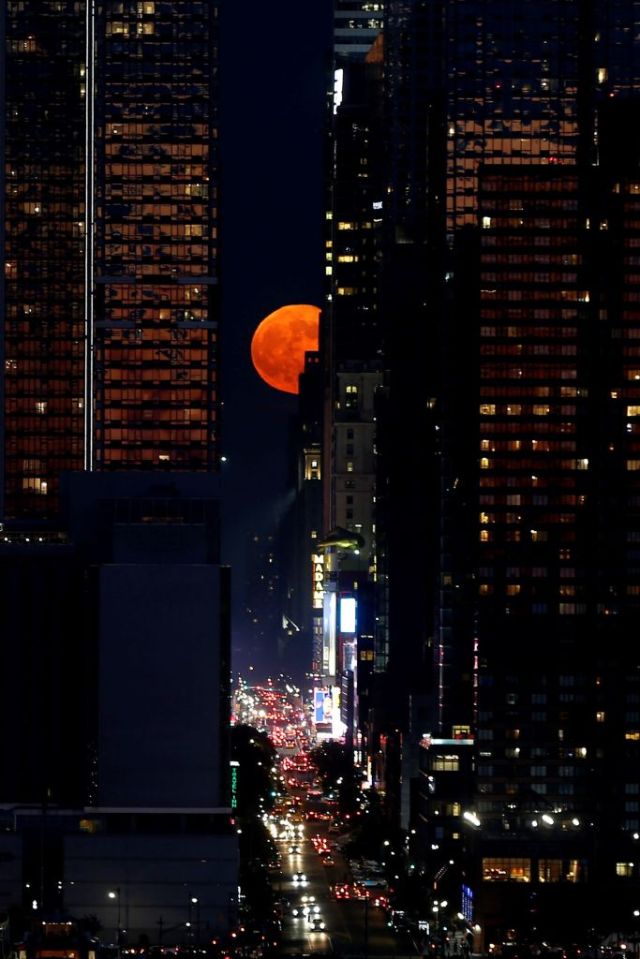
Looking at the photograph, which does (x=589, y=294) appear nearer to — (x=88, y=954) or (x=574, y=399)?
(x=574, y=399)

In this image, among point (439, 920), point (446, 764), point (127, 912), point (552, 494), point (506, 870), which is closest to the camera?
point (127, 912)

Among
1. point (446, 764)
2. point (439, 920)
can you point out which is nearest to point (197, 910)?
point (439, 920)

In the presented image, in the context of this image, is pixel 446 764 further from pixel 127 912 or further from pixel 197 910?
pixel 127 912

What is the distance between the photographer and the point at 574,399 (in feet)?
651

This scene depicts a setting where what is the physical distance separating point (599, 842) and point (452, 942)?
60.4ft

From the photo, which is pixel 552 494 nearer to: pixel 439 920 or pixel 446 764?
pixel 446 764

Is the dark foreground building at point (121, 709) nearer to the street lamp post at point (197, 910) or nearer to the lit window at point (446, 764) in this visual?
the street lamp post at point (197, 910)

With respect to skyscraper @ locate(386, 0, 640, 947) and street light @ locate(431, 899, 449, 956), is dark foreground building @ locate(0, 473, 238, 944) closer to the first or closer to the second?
street light @ locate(431, 899, 449, 956)

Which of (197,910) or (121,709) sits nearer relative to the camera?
(197,910)

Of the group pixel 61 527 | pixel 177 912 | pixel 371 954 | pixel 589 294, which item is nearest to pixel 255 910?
pixel 177 912

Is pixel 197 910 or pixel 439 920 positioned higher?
pixel 197 910

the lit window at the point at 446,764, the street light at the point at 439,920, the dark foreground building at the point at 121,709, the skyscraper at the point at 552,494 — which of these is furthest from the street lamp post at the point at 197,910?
the lit window at the point at 446,764

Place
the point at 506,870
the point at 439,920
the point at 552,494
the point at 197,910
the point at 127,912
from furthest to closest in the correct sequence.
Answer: the point at 552,494 < the point at 506,870 < the point at 439,920 < the point at 127,912 < the point at 197,910

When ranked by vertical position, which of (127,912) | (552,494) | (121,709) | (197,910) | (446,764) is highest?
(552,494)
